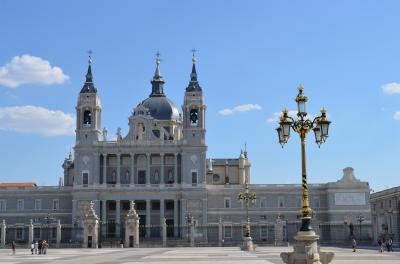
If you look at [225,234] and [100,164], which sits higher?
[100,164]

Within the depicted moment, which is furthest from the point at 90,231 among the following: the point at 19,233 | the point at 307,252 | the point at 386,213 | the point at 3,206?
the point at 307,252

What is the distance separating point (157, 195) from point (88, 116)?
1845 cm

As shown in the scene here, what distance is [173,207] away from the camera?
116 metres

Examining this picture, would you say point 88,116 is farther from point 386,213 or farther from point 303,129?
point 303,129

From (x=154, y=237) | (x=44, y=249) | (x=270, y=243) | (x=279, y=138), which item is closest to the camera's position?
(x=279, y=138)

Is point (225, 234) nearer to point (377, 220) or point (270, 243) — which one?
point (270, 243)

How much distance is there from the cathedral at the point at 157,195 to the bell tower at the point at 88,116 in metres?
0.17

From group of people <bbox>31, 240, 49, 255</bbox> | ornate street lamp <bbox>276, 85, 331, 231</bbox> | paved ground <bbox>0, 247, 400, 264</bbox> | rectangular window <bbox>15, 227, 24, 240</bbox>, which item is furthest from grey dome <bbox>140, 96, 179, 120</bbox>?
ornate street lamp <bbox>276, 85, 331, 231</bbox>

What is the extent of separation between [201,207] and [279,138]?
84.1 metres

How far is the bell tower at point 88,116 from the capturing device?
379ft

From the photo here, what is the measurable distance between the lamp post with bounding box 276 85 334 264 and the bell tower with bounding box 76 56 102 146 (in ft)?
290

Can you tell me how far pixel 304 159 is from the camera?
28625 millimetres

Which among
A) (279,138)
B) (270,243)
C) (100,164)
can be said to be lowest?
(270,243)

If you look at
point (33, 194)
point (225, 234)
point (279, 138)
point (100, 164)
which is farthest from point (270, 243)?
point (279, 138)
